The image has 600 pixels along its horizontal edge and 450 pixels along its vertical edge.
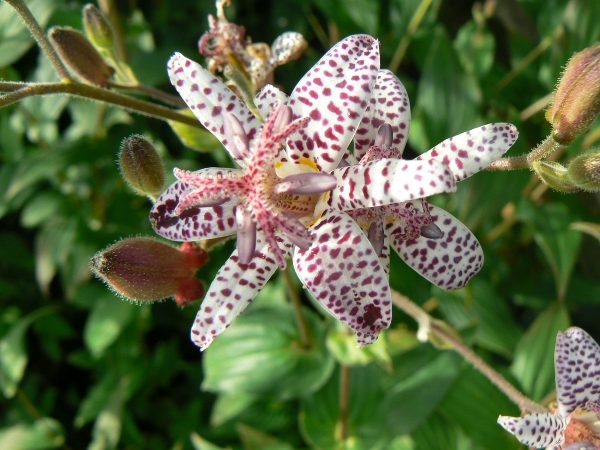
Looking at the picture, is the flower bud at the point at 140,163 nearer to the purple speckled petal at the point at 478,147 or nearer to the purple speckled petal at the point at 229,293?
the purple speckled petal at the point at 229,293

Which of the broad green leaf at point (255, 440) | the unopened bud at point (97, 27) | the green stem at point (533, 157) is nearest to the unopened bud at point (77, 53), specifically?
the unopened bud at point (97, 27)

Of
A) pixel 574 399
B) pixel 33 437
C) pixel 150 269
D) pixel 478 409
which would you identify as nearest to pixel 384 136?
pixel 150 269

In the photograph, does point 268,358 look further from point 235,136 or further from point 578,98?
point 578,98

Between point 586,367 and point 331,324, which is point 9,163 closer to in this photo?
point 331,324

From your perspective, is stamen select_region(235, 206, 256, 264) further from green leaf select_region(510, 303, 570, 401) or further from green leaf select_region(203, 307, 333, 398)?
green leaf select_region(510, 303, 570, 401)

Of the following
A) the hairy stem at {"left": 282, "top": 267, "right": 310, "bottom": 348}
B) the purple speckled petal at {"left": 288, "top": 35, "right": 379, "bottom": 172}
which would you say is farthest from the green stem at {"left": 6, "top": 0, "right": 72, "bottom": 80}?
the hairy stem at {"left": 282, "top": 267, "right": 310, "bottom": 348}

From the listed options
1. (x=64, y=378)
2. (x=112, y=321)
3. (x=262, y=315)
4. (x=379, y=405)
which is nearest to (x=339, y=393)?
(x=379, y=405)
